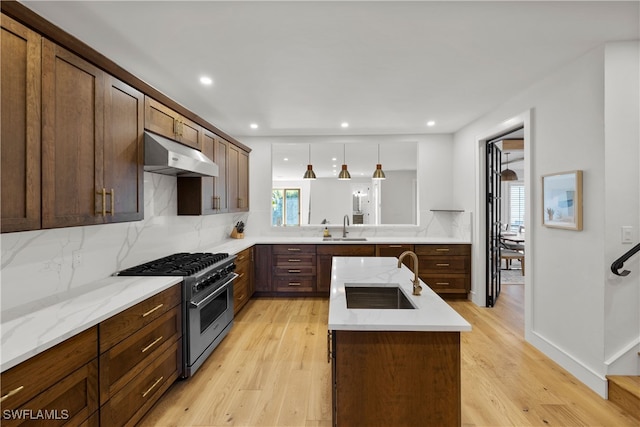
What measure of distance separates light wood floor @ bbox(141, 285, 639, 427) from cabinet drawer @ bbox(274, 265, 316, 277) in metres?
1.14

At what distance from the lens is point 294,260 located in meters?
4.42

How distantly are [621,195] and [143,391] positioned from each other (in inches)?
137

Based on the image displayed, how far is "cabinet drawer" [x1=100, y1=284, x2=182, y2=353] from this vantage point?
1.54 metres

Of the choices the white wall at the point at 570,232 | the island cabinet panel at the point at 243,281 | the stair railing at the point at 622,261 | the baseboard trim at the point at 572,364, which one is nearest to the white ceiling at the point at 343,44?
the white wall at the point at 570,232

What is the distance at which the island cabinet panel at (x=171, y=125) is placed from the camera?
2.35 metres

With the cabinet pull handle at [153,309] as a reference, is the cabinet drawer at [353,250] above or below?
above

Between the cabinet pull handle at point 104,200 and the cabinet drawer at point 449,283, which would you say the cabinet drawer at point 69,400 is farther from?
the cabinet drawer at point 449,283

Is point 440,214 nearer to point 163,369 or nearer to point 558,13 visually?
point 558,13

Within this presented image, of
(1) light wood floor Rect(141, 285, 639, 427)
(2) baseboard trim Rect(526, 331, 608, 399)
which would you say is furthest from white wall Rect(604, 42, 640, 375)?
(1) light wood floor Rect(141, 285, 639, 427)

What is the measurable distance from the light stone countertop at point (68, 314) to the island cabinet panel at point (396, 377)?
1214 mm

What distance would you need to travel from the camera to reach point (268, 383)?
232 cm

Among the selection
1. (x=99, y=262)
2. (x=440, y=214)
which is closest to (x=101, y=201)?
(x=99, y=262)

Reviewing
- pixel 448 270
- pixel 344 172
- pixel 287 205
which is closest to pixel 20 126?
pixel 344 172

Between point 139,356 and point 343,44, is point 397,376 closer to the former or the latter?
point 139,356
